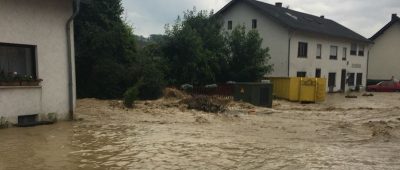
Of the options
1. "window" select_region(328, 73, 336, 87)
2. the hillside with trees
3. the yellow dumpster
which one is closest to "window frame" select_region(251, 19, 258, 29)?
the hillside with trees

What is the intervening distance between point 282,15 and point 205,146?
2744cm

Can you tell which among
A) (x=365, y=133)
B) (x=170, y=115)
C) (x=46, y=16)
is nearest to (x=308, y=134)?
(x=365, y=133)

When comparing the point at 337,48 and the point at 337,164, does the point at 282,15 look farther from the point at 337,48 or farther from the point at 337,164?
the point at 337,164

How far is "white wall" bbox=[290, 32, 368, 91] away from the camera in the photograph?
1342 inches

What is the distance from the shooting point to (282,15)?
3553cm

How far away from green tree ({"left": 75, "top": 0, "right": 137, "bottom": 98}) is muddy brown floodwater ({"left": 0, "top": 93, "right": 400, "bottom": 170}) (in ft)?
19.4

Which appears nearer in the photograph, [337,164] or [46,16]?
[337,164]

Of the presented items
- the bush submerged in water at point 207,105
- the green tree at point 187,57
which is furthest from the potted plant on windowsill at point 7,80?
the green tree at point 187,57

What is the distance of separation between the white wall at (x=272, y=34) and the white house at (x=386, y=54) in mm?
18910

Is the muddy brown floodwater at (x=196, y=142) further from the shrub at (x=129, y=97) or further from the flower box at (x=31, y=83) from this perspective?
the flower box at (x=31, y=83)

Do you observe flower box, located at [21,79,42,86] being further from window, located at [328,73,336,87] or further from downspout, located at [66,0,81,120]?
window, located at [328,73,336,87]

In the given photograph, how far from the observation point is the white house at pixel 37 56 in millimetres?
11312

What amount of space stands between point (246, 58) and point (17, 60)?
1960 centimetres

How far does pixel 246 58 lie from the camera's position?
29.5 m
